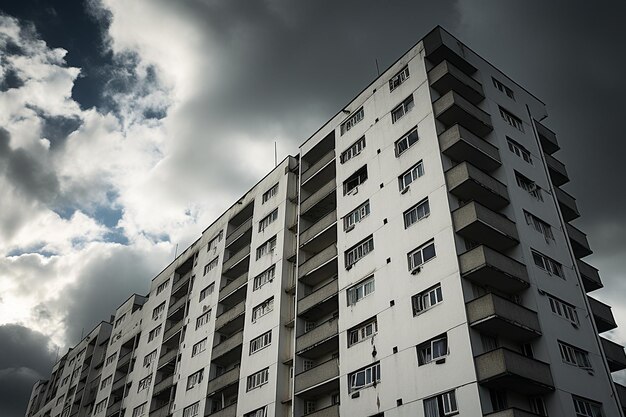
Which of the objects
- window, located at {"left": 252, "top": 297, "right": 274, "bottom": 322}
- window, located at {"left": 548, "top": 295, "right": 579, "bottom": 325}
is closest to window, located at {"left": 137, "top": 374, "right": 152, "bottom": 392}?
window, located at {"left": 252, "top": 297, "right": 274, "bottom": 322}

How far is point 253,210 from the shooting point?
60.4m

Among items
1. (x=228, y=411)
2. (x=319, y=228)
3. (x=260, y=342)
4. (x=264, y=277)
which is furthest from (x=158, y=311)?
(x=319, y=228)

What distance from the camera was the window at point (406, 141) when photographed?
41847 millimetres

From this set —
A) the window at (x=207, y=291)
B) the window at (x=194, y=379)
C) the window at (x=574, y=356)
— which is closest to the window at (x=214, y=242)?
the window at (x=207, y=291)

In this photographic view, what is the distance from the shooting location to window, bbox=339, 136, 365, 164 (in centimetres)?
4752

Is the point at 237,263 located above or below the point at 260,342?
above

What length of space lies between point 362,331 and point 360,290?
3.09 metres

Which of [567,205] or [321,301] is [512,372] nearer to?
[321,301]

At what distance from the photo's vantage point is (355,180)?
4675cm

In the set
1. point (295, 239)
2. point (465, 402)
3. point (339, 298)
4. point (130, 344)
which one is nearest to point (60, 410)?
point (130, 344)

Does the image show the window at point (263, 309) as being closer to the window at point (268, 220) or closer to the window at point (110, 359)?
the window at point (268, 220)

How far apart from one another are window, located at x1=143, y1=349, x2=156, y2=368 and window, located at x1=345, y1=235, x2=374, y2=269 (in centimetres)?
3327

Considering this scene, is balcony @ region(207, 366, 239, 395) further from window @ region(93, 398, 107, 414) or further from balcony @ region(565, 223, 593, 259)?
balcony @ region(565, 223, 593, 259)

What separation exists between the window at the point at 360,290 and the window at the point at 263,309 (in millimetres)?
10455
